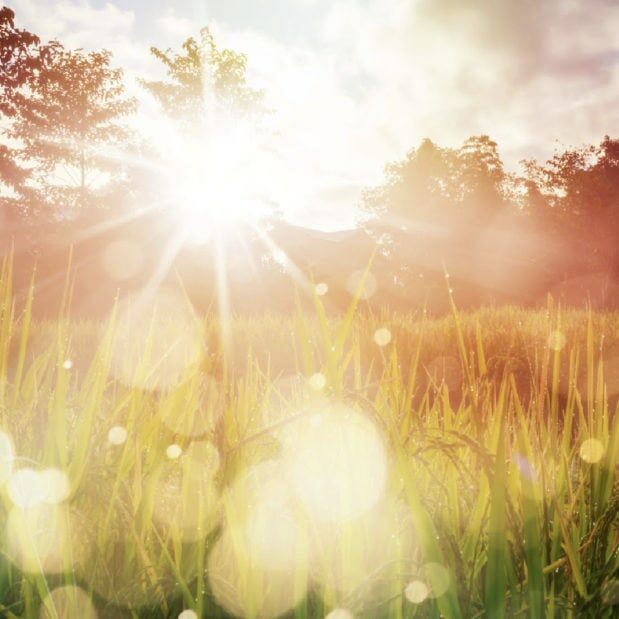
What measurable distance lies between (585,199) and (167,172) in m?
23.8

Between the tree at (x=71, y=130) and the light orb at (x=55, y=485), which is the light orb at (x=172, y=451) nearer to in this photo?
the light orb at (x=55, y=485)

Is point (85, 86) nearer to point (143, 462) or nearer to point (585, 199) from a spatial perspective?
point (143, 462)

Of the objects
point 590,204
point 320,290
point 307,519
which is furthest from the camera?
point 590,204

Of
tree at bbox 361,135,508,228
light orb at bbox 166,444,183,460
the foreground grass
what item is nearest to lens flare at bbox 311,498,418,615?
the foreground grass

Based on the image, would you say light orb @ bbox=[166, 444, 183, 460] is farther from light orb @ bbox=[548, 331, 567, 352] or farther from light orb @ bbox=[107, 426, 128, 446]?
light orb @ bbox=[548, 331, 567, 352]

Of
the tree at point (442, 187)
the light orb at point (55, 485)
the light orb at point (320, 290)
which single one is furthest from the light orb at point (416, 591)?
the tree at point (442, 187)

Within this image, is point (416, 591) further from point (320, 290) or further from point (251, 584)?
point (320, 290)

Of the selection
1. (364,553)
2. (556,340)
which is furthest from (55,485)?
(556,340)

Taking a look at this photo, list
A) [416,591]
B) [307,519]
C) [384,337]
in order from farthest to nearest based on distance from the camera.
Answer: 1. [384,337]
2. [307,519]
3. [416,591]

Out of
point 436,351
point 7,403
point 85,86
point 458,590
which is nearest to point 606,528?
point 458,590

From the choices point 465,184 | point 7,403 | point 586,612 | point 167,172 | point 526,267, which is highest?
point 465,184

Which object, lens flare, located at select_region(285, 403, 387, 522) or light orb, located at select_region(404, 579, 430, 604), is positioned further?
lens flare, located at select_region(285, 403, 387, 522)

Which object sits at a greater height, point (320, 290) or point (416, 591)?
point (320, 290)

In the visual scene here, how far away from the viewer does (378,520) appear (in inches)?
46.0
